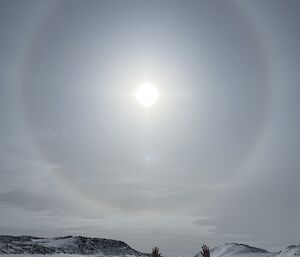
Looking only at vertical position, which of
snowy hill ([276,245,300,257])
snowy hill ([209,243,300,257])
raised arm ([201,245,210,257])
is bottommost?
raised arm ([201,245,210,257])

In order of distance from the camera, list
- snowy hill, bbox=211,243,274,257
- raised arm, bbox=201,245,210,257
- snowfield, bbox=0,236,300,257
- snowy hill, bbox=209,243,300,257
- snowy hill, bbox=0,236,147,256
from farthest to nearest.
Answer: snowy hill, bbox=211,243,274,257 → snowy hill, bbox=209,243,300,257 → snowfield, bbox=0,236,300,257 → snowy hill, bbox=0,236,147,256 → raised arm, bbox=201,245,210,257

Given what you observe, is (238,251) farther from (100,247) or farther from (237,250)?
(100,247)

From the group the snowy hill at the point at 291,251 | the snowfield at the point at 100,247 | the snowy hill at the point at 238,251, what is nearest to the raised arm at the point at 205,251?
the snowy hill at the point at 291,251

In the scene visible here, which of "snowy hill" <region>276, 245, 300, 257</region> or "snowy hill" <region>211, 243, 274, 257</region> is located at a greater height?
"snowy hill" <region>211, 243, 274, 257</region>

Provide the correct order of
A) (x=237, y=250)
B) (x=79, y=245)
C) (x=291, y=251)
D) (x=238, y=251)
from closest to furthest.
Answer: (x=291, y=251) < (x=79, y=245) < (x=238, y=251) < (x=237, y=250)

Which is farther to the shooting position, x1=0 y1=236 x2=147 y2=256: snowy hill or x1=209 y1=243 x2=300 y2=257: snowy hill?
x1=209 y1=243 x2=300 y2=257: snowy hill

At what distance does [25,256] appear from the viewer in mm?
39531

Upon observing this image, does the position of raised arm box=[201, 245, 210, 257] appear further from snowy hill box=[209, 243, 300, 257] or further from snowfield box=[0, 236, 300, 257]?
snowy hill box=[209, 243, 300, 257]

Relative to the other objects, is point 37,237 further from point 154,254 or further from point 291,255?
point 154,254

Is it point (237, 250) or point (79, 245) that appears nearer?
point (79, 245)

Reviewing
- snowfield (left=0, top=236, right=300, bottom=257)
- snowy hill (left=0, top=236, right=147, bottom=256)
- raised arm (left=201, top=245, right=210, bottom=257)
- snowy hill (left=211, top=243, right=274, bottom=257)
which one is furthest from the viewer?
snowy hill (left=211, top=243, right=274, bottom=257)

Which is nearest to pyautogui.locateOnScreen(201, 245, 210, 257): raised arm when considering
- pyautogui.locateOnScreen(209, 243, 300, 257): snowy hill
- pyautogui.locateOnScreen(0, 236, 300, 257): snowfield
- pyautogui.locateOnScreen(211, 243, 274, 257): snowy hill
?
pyautogui.locateOnScreen(0, 236, 300, 257): snowfield

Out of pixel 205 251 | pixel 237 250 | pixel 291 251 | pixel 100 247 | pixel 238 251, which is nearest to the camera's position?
pixel 205 251

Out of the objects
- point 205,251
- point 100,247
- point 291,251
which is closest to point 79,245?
point 100,247
